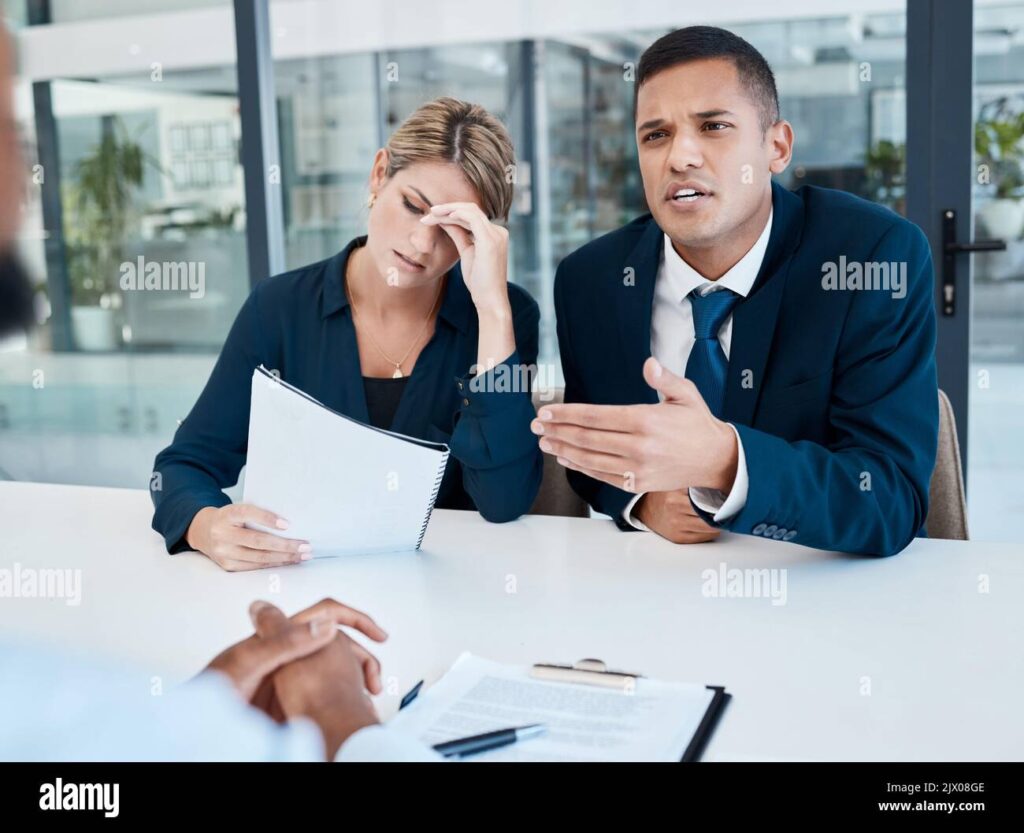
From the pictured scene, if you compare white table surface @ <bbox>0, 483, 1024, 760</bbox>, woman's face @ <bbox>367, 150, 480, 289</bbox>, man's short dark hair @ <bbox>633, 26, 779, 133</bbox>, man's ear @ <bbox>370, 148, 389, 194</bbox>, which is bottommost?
white table surface @ <bbox>0, 483, 1024, 760</bbox>

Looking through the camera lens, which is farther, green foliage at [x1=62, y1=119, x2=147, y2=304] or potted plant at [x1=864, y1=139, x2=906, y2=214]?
green foliage at [x1=62, y1=119, x2=147, y2=304]

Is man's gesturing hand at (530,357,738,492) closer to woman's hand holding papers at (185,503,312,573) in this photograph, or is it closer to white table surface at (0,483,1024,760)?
white table surface at (0,483,1024,760)

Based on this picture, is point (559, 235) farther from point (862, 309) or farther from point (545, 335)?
point (862, 309)

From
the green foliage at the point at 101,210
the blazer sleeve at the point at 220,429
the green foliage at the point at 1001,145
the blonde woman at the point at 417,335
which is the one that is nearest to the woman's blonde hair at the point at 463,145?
the blonde woman at the point at 417,335

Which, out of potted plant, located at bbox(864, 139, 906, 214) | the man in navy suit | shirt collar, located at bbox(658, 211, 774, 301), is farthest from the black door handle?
shirt collar, located at bbox(658, 211, 774, 301)

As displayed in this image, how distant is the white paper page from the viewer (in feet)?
3.09

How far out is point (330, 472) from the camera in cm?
150

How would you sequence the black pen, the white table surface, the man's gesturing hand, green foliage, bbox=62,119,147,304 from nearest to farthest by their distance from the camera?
the black pen < the white table surface < the man's gesturing hand < green foliage, bbox=62,119,147,304

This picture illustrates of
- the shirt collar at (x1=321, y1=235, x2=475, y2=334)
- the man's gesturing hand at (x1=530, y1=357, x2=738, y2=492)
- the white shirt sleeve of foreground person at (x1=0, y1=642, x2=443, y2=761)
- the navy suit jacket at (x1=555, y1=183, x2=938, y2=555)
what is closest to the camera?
the white shirt sleeve of foreground person at (x1=0, y1=642, x2=443, y2=761)

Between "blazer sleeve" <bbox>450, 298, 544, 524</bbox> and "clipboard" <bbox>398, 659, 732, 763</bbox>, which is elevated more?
"blazer sleeve" <bbox>450, 298, 544, 524</bbox>

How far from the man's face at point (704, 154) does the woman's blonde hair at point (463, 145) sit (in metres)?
0.30

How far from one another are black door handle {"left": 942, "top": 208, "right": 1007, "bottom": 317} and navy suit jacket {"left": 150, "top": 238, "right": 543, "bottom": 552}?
1478mm

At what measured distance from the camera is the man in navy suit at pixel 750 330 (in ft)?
4.73
